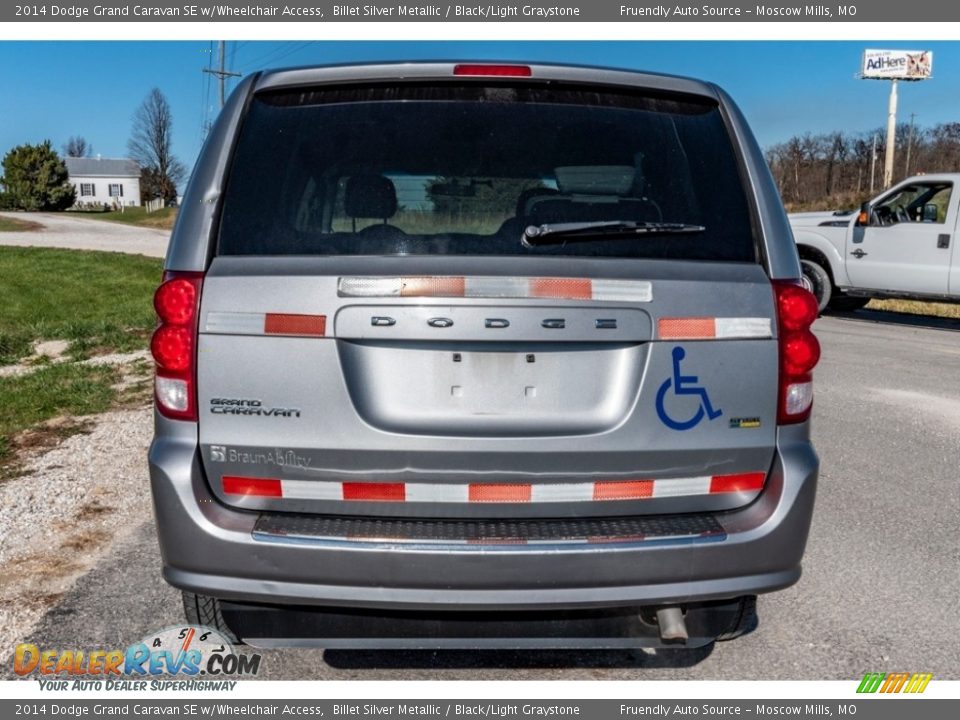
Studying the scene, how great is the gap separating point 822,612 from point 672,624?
122 centimetres

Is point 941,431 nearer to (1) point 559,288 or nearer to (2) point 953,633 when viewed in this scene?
(2) point 953,633

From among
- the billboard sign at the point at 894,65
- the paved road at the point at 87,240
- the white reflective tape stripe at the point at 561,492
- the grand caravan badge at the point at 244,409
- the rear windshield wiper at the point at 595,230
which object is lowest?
the paved road at the point at 87,240

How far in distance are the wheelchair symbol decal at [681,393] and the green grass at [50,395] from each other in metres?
4.48

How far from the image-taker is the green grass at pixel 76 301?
10.0 meters

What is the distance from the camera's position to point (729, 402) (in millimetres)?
2629

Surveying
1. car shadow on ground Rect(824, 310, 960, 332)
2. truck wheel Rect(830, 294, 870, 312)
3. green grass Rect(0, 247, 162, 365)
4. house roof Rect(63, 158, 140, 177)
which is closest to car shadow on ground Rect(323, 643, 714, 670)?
green grass Rect(0, 247, 162, 365)

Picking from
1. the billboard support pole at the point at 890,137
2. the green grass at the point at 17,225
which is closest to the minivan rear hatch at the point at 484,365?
the green grass at the point at 17,225

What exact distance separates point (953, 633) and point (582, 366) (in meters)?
2.04

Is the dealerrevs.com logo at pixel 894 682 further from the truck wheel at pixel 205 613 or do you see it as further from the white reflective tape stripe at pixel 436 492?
the truck wheel at pixel 205 613

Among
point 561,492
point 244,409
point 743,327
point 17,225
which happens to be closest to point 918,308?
point 743,327

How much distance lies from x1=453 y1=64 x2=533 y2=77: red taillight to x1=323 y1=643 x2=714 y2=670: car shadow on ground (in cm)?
199

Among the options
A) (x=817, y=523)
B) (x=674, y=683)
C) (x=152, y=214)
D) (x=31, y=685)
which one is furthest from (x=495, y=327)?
(x=152, y=214)

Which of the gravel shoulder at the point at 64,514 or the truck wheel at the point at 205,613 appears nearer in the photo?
the truck wheel at the point at 205,613

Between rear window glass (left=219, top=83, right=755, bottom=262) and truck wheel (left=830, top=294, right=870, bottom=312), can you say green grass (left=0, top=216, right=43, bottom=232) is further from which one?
rear window glass (left=219, top=83, right=755, bottom=262)
